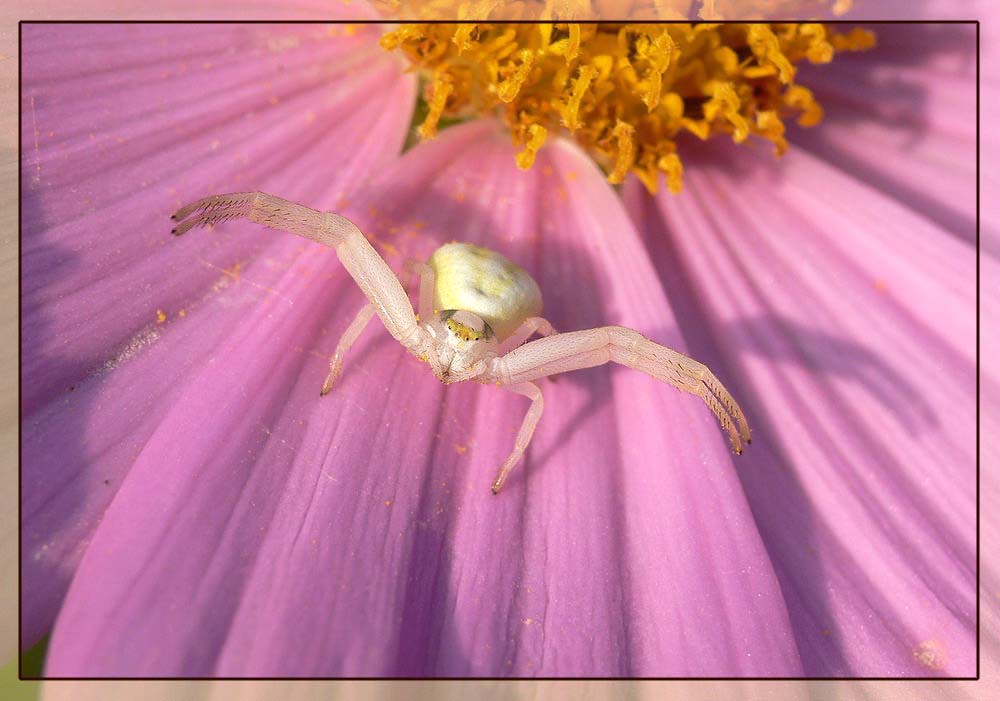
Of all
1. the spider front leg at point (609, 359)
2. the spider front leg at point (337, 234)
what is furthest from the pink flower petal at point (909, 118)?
the spider front leg at point (337, 234)

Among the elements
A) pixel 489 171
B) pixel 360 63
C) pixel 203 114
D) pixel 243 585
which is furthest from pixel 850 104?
pixel 243 585

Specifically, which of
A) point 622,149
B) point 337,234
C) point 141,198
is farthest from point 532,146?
point 141,198

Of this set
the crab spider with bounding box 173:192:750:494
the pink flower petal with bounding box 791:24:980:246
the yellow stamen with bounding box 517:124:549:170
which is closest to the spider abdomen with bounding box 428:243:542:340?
the crab spider with bounding box 173:192:750:494

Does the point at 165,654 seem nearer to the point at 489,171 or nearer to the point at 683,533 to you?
the point at 683,533

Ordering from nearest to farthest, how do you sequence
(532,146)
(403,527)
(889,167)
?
1. (403,527)
2. (532,146)
3. (889,167)

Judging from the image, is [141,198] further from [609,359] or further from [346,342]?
[609,359]

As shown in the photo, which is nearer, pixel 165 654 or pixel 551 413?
pixel 165 654

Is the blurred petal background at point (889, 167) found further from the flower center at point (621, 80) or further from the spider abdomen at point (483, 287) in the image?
the spider abdomen at point (483, 287)
